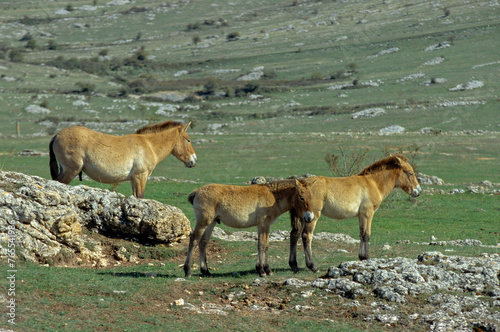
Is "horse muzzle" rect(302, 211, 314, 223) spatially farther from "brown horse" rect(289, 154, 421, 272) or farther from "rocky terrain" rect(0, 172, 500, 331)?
"rocky terrain" rect(0, 172, 500, 331)

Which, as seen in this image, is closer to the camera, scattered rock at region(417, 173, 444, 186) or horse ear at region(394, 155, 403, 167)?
horse ear at region(394, 155, 403, 167)

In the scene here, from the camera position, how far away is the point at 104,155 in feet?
53.4

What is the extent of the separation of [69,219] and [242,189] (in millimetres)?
4417

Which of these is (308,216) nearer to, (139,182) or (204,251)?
(204,251)

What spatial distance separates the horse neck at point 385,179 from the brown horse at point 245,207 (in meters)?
2.73

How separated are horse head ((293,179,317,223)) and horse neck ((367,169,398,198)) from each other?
8.89ft

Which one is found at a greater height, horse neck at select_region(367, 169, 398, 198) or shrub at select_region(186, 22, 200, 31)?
horse neck at select_region(367, 169, 398, 198)

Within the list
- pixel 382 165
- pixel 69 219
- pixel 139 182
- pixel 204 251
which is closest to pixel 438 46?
pixel 382 165

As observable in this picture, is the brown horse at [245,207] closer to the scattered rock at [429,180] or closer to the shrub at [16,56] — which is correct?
the scattered rock at [429,180]

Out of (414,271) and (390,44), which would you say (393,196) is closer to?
(414,271)

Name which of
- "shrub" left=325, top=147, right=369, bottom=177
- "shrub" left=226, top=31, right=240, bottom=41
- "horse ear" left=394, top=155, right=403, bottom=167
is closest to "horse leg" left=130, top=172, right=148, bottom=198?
"horse ear" left=394, top=155, right=403, bottom=167

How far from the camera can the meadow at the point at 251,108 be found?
38.4ft

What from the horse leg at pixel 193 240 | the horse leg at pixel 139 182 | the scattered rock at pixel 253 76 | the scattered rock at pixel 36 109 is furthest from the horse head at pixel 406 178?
the scattered rock at pixel 253 76

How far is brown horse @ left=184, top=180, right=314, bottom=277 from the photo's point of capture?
13.2 metres
